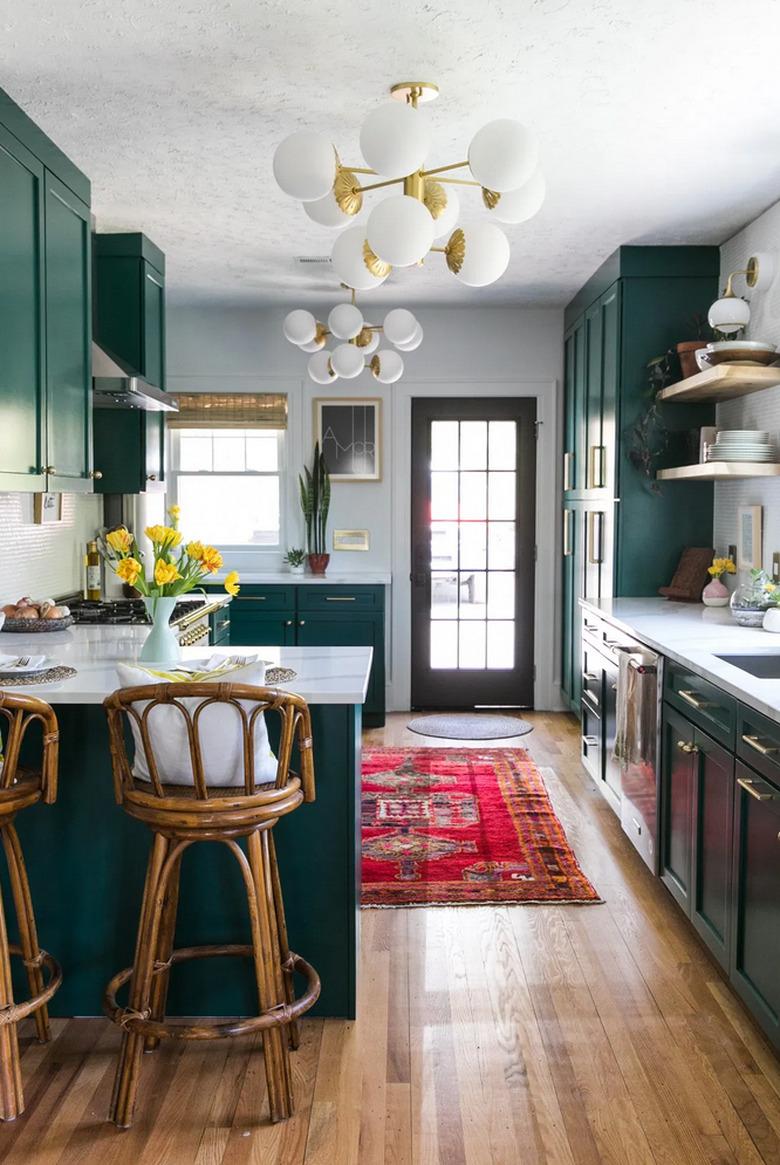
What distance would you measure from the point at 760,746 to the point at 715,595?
1.93 meters

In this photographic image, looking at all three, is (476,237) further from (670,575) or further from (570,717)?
(570,717)

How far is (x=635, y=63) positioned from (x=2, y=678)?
241 centimetres

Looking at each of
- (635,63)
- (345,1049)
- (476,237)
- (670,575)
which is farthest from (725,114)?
(345,1049)

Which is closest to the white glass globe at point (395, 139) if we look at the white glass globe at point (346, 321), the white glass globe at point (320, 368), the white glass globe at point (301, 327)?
the white glass globe at point (346, 321)

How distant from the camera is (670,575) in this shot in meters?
4.95

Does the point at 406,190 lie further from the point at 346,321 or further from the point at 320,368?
the point at 320,368

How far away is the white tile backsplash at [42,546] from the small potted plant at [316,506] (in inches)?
57.6

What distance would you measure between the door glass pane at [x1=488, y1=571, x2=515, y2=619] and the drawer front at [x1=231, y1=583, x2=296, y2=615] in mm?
1324

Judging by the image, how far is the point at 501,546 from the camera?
661 cm

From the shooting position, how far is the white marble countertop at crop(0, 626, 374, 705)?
249cm

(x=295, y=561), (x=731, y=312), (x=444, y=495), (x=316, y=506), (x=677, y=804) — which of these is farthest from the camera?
(x=444, y=495)

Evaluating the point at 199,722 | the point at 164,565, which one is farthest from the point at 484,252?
the point at 199,722

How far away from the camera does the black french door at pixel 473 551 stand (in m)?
6.55

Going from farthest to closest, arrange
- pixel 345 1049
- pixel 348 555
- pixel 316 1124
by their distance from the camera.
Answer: pixel 348 555
pixel 345 1049
pixel 316 1124
